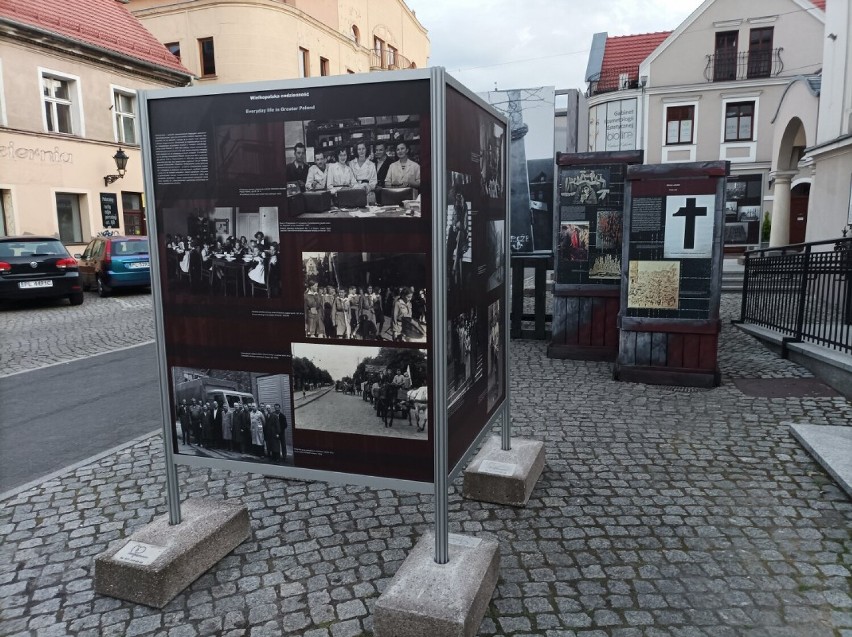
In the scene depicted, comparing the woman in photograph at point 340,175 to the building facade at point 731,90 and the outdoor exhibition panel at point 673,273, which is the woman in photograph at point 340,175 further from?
the building facade at point 731,90

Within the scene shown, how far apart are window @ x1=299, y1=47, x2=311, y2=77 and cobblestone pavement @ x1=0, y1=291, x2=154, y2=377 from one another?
66.8 feet

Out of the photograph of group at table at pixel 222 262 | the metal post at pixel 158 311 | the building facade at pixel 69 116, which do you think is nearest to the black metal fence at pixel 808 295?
the photograph of group at table at pixel 222 262

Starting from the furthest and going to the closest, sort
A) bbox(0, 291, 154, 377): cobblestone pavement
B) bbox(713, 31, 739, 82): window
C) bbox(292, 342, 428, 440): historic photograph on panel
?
bbox(713, 31, 739, 82): window
bbox(0, 291, 154, 377): cobblestone pavement
bbox(292, 342, 428, 440): historic photograph on panel

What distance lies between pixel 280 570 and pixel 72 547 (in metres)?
1.31

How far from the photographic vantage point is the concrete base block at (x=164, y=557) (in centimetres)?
312

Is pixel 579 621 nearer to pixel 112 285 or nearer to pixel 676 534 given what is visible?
pixel 676 534

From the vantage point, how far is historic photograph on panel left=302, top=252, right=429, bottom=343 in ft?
9.17

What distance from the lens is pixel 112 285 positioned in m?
16.8

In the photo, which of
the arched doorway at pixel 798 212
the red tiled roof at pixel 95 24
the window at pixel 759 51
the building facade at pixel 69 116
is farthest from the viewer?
the window at pixel 759 51

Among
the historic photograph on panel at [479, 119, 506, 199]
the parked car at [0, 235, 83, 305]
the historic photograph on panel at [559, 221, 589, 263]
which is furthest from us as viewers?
the parked car at [0, 235, 83, 305]

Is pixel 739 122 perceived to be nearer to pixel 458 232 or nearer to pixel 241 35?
pixel 241 35

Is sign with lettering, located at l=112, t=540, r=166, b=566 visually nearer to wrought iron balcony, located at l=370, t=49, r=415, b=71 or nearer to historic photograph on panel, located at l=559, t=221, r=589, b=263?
historic photograph on panel, located at l=559, t=221, r=589, b=263

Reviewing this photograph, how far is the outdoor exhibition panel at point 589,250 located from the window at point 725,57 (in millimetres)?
26338

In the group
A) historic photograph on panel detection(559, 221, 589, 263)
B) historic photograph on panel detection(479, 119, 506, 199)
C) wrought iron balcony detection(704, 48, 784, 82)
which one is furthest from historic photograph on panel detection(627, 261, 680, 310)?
wrought iron balcony detection(704, 48, 784, 82)
